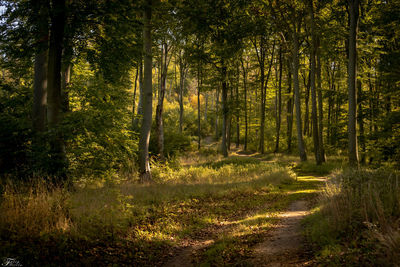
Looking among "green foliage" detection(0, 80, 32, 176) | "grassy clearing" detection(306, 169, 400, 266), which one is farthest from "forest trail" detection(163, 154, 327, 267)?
"green foliage" detection(0, 80, 32, 176)

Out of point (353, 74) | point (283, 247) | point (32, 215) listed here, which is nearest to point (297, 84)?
point (353, 74)

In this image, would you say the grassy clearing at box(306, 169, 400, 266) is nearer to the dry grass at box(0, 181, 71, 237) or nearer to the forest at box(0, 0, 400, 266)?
the forest at box(0, 0, 400, 266)

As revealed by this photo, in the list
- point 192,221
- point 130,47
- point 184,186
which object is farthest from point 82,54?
point 192,221

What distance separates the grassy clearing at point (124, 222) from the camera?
4.33 metres

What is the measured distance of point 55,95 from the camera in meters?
6.87

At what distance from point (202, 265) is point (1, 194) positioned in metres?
4.95

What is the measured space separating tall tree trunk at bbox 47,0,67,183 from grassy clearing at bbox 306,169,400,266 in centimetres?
713

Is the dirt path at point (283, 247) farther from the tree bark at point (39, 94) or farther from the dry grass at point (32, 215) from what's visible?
the tree bark at point (39, 94)

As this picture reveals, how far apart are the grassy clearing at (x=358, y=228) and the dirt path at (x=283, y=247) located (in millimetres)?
342

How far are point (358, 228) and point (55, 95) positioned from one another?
8.65m

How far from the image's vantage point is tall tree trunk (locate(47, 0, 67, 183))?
671 centimetres

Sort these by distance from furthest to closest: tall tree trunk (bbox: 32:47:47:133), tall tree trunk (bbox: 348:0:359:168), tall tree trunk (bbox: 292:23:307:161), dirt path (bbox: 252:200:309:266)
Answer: tall tree trunk (bbox: 292:23:307:161)
tall tree trunk (bbox: 348:0:359:168)
tall tree trunk (bbox: 32:47:47:133)
dirt path (bbox: 252:200:309:266)

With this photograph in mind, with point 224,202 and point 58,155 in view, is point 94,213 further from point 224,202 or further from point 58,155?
point 224,202

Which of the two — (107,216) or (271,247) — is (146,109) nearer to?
(107,216)
